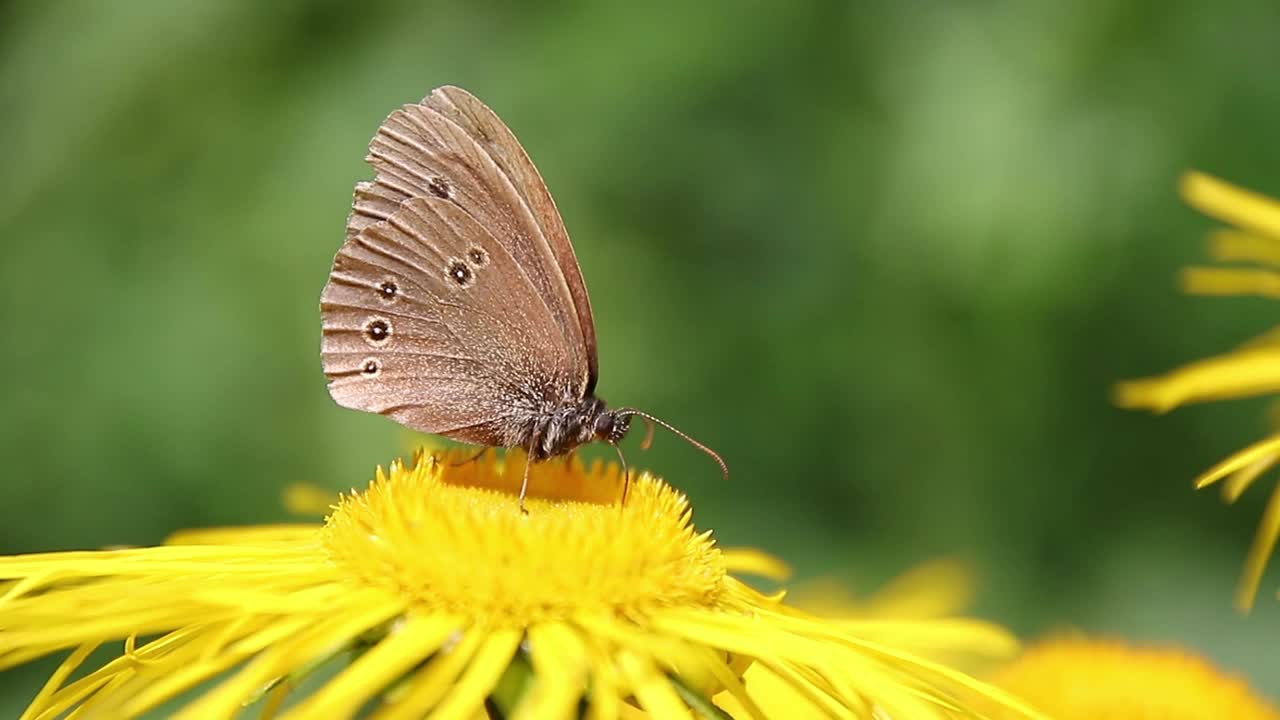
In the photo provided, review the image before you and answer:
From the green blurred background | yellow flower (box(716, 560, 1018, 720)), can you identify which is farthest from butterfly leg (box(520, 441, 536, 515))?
the green blurred background

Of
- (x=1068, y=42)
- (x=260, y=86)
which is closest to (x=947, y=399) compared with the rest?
(x=1068, y=42)

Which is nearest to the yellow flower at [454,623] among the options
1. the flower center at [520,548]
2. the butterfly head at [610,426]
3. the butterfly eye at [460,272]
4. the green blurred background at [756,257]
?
the flower center at [520,548]

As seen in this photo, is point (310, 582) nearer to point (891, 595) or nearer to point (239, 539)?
point (239, 539)

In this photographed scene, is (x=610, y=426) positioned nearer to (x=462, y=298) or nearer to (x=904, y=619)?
(x=462, y=298)

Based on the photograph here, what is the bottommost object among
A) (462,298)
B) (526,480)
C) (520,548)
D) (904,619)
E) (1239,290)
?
(520,548)

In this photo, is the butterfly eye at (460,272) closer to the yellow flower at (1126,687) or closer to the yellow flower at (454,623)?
the yellow flower at (454,623)

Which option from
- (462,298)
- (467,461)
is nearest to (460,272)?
(462,298)
